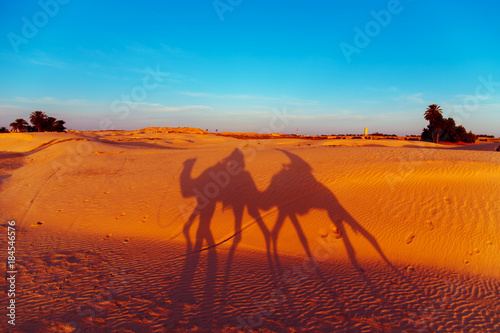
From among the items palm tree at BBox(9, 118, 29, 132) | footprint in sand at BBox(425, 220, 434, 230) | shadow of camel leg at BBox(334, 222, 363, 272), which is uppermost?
palm tree at BBox(9, 118, 29, 132)

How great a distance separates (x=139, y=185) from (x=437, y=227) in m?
11.2

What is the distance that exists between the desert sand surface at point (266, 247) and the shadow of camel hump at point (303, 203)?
0.16ft

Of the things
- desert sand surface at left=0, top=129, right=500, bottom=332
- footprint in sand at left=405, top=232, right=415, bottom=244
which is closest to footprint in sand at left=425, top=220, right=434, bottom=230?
desert sand surface at left=0, top=129, right=500, bottom=332

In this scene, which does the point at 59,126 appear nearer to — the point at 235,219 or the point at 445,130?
the point at 235,219

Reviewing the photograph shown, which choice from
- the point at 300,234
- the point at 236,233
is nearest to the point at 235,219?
the point at 236,233

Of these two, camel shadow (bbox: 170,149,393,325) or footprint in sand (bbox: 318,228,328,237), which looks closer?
camel shadow (bbox: 170,149,393,325)

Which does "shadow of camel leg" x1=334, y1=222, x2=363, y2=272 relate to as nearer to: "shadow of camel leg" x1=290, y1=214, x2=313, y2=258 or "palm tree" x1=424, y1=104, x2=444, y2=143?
"shadow of camel leg" x1=290, y1=214, x2=313, y2=258

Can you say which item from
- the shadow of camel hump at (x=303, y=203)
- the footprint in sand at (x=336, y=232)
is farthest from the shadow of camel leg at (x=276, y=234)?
the footprint in sand at (x=336, y=232)

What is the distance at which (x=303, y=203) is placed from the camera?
8.52 metres

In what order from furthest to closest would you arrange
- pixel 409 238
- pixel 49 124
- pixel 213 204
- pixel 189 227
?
pixel 49 124 → pixel 213 204 → pixel 189 227 → pixel 409 238

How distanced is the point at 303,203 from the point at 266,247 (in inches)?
93.3

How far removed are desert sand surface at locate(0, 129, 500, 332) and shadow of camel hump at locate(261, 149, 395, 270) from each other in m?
0.05

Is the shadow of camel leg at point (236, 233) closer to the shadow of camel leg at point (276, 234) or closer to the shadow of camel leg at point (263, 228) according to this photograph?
the shadow of camel leg at point (263, 228)

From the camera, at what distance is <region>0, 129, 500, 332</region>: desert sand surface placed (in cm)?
389
